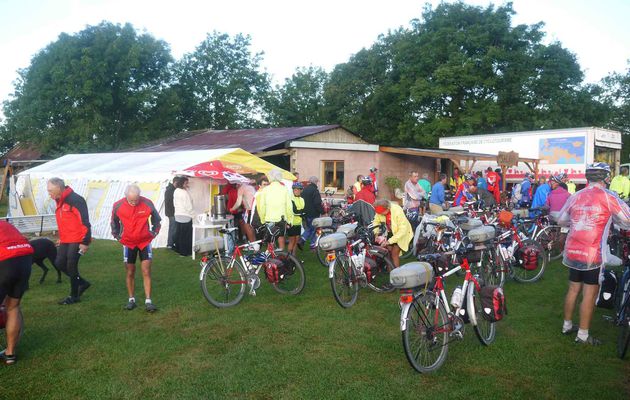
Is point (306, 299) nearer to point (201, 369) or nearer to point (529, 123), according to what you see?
point (201, 369)

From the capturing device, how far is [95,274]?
880 centimetres

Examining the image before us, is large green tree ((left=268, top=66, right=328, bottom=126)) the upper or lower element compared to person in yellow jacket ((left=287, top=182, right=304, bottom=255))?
upper

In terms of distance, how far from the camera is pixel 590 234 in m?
5.12

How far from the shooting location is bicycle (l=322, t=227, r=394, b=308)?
6.45 meters

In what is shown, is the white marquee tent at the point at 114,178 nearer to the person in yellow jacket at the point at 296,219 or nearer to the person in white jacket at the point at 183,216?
the person in white jacket at the point at 183,216

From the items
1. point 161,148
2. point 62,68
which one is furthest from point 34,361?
point 62,68

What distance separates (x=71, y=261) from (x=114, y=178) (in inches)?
284

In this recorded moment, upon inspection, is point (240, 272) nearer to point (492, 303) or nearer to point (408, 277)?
point (408, 277)

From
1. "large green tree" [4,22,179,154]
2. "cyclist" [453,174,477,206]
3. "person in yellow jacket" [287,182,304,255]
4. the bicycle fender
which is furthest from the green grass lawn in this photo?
"large green tree" [4,22,179,154]

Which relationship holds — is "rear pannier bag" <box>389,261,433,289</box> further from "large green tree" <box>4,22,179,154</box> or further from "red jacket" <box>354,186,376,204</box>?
"large green tree" <box>4,22,179,154</box>

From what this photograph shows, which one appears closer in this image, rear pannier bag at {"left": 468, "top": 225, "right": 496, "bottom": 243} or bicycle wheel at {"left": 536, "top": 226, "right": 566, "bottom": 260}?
rear pannier bag at {"left": 468, "top": 225, "right": 496, "bottom": 243}

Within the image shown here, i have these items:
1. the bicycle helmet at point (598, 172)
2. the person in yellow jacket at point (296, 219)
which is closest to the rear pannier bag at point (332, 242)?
the person in yellow jacket at point (296, 219)

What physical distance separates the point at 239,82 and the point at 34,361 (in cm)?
3670

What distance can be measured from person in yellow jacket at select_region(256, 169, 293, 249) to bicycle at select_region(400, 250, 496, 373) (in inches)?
148
